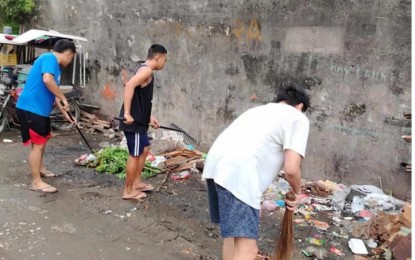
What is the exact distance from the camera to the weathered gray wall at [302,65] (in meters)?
5.28

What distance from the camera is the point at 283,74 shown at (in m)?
6.20

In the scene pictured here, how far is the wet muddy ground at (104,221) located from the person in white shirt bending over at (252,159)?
47.2 inches

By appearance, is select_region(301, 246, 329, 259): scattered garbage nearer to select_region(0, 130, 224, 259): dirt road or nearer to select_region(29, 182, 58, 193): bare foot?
select_region(0, 130, 224, 259): dirt road

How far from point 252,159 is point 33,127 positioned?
330 cm

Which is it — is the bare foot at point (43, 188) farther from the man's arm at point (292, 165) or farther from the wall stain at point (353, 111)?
the wall stain at point (353, 111)

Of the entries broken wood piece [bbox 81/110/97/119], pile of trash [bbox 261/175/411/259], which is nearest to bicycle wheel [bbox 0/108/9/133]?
broken wood piece [bbox 81/110/97/119]

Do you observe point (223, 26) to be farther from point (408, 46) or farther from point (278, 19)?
point (408, 46)

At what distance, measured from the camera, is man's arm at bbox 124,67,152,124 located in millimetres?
4609

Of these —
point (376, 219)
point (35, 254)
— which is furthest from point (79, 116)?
point (376, 219)

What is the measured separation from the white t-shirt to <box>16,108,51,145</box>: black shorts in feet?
9.87

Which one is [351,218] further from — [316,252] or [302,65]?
[302,65]

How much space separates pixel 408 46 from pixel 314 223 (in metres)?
2.39

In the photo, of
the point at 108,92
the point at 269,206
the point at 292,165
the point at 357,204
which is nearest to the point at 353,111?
the point at 357,204

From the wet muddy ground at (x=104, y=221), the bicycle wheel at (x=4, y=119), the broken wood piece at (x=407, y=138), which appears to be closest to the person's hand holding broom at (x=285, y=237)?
the wet muddy ground at (x=104, y=221)
